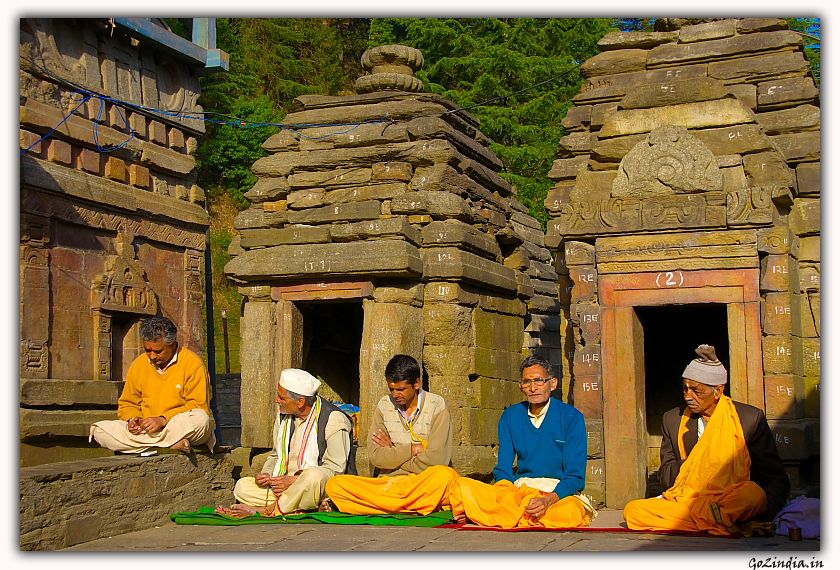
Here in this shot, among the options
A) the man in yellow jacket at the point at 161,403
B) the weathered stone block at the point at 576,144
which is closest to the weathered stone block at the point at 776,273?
the weathered stone block at the point at 576,144

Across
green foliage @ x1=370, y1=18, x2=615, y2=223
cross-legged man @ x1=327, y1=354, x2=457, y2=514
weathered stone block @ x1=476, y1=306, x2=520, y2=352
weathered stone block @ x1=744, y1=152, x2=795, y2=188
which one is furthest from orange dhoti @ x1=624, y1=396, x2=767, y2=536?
green foliage @ x1=370, y1=18, x2=615, y2=223

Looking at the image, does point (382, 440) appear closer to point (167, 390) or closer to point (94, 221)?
point (167, 390)

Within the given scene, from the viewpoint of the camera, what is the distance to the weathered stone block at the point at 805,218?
7.75 metres

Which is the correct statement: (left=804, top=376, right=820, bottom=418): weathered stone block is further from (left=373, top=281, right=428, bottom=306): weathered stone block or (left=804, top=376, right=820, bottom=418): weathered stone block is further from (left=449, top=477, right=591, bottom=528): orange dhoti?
(left=373, top=281, right=428, bottom=306): weathered stone block

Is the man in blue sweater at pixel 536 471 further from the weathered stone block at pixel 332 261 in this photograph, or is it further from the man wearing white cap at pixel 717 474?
the weathered stone block at pixel 332 261

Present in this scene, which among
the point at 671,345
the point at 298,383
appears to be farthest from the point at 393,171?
the point at 298,383

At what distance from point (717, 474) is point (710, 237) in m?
2.23

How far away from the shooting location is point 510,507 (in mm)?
5914

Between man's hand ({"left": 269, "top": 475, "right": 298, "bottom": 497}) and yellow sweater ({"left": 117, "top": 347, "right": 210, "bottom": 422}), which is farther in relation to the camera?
yellow sweater ({"left": 117, "top": 347, "right": 210, "bottom": 422})

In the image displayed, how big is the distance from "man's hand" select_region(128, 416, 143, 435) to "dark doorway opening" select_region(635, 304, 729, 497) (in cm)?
507

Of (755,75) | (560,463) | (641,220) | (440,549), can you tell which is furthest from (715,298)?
(440,549)

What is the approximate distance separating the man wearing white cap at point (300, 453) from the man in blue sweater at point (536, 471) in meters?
1.00

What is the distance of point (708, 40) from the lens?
885 cm

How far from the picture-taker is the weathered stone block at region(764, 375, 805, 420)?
6.99m
